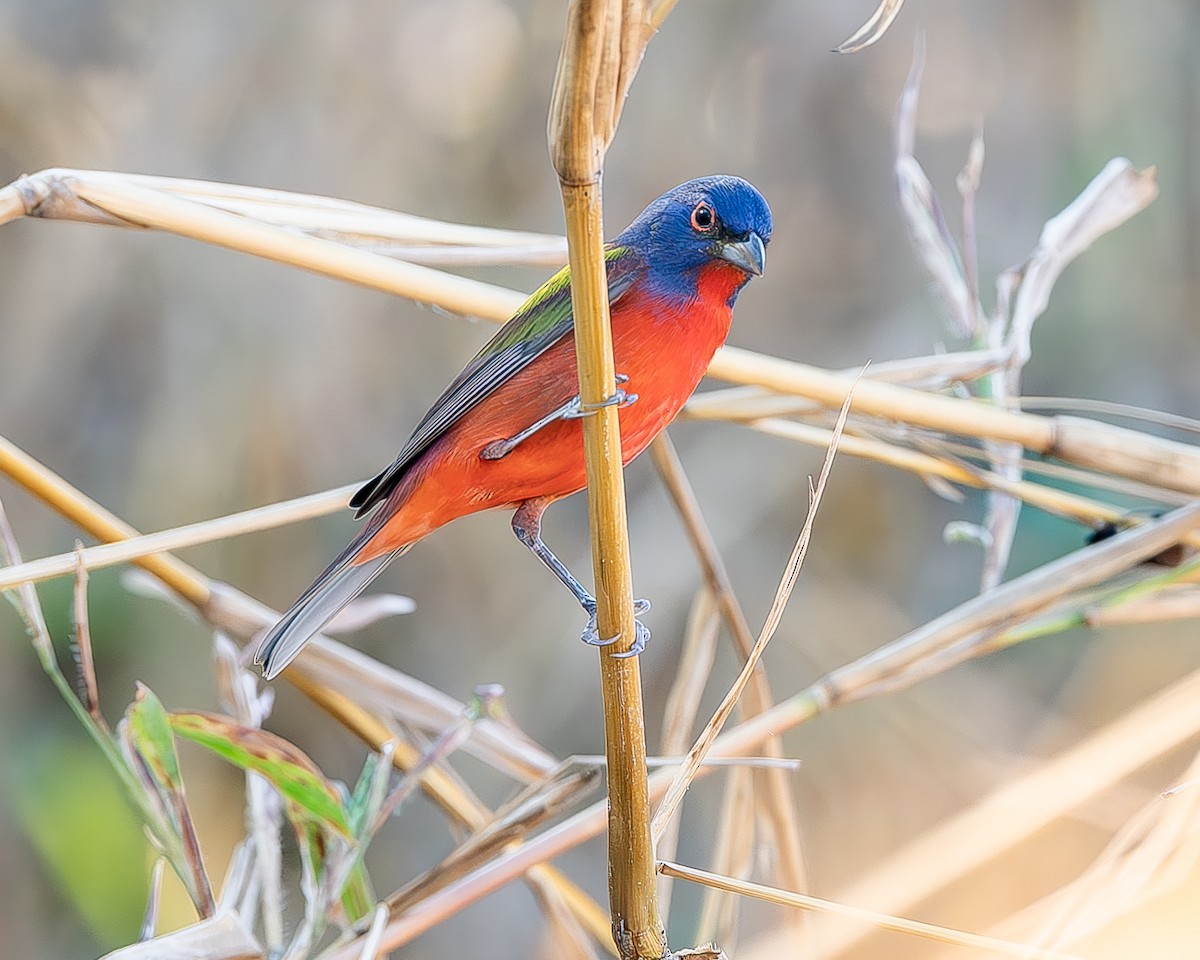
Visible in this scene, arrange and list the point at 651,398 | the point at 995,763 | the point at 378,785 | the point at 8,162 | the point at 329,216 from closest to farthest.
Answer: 1. the point at 651,398
2. the point at 329,216
3. the point at 378,785
4. the point at 8,162
5. the point at 995,763

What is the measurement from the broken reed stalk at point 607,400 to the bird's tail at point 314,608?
0.26m

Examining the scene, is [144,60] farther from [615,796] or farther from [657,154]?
[615,796]

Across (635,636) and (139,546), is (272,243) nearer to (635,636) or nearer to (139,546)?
(139,546)

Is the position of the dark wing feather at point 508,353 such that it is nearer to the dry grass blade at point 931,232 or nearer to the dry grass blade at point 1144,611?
the dry grass blade at point 931,232

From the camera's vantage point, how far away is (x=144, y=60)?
162 centimetres

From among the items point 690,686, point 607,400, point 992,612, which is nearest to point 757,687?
point 690,686

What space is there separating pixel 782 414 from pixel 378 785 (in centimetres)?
52

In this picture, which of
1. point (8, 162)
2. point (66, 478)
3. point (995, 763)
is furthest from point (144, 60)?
point (995, 763)

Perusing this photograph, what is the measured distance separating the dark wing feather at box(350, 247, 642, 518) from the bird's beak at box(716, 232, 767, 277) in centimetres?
8

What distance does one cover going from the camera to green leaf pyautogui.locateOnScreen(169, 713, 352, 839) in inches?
35.4

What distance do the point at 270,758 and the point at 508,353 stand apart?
15.7 inches

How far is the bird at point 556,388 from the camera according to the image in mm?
757

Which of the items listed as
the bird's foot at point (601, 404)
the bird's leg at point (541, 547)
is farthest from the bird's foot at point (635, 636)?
the bird's foot at point (601, 404)

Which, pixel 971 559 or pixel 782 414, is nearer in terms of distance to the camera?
pixel 782 414
